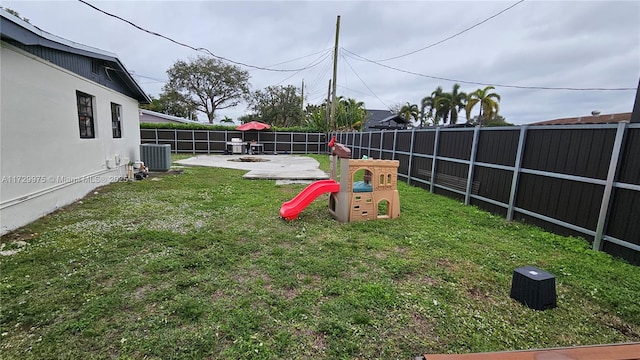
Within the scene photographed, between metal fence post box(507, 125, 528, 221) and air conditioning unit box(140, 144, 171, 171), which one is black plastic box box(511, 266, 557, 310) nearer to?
metal fence post box(507, 125, 528, 221)

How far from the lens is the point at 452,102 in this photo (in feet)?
105

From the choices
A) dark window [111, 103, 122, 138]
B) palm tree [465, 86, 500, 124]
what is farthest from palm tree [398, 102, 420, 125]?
dark window [111, 103, 122, 138]

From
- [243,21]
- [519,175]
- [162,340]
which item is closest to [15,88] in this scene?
[162,340]

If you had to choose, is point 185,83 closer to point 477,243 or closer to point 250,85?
point 250,85

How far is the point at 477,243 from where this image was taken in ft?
11.7

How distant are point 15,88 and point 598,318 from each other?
6.66 m

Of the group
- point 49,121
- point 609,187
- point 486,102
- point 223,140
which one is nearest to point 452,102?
point 486,102

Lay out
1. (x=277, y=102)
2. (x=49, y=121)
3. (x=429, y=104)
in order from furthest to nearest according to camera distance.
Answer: (x=429, y=104) < (x=277, y=102) < (x=49, y=121)

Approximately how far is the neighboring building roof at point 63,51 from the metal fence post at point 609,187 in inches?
277

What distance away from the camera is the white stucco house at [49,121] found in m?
3.46

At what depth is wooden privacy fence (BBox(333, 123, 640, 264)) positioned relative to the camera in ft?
10.3

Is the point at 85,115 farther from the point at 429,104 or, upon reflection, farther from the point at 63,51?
the point at 429,104

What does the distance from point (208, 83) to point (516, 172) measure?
31.7 m

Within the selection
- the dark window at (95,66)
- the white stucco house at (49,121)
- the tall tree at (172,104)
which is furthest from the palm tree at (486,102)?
the tall tree at (172,104)
